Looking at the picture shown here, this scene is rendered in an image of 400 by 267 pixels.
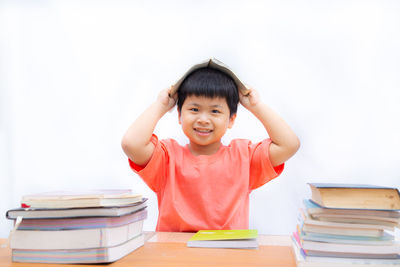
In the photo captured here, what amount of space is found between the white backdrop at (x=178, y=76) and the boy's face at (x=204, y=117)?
49 cm

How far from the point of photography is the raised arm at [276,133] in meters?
1.37

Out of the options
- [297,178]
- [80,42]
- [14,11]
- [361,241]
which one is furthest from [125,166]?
[361,241]

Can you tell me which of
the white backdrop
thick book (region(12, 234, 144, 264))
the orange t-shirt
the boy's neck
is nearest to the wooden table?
thick book (region(12, 234, 144, 264))

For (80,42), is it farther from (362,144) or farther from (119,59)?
(362,144)

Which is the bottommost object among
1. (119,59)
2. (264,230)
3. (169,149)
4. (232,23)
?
(264,230)

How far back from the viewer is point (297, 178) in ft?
6.05

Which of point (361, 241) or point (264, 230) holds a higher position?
point (361, 241)

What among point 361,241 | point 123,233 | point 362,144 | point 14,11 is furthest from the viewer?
point 14,11

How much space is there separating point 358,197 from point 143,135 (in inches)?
30.2

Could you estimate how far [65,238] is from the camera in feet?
2.68

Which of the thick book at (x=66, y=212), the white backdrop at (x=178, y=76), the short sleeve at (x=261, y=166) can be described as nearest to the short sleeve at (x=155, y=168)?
the short sleeve at (x=261, y=166)

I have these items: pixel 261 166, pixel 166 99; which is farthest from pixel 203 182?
pixel 166 99

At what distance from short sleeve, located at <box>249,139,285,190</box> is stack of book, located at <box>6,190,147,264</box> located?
0.71m

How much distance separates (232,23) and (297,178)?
80 centimetres
